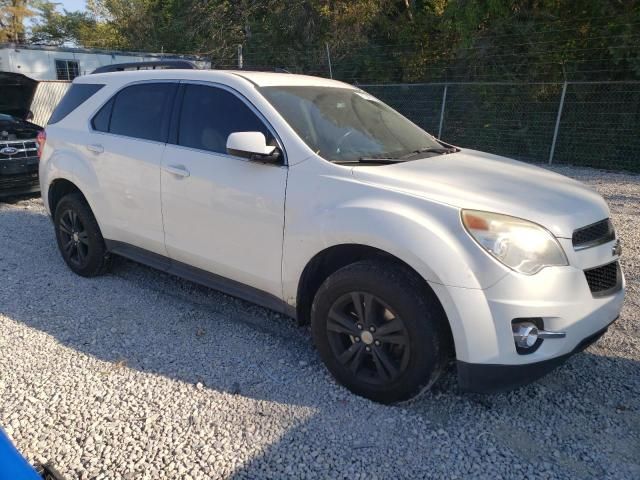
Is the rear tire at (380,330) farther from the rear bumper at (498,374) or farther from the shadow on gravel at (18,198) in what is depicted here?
the shadow on gravel at (18,198)

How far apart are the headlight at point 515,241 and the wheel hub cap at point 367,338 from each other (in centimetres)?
81

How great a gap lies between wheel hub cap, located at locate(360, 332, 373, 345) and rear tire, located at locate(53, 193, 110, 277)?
2869 millimetres

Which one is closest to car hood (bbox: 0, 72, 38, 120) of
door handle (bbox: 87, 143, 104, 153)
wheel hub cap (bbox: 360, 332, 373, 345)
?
door handle (bbox: 87, 143, 104, 153)

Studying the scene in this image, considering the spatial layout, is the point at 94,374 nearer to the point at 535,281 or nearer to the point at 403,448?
the point at 403,448

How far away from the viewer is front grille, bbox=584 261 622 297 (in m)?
2.82

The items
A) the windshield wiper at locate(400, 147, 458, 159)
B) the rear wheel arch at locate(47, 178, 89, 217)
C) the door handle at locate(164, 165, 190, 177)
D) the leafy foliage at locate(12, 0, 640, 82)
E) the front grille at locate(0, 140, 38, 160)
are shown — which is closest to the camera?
the windshield wiper at locate(400, 147, 458, 159)

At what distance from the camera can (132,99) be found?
4.45 meters

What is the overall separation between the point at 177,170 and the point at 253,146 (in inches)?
34.3

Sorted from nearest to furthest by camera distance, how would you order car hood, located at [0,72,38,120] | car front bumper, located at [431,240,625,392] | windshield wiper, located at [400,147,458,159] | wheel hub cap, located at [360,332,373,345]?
car front bumper, located at [431,240,625,392] → wheel hub cap, located at [360,332,373,345] → windshield wiper, located at [400,147,458,159] → car hood, located at [0,72,38,120]

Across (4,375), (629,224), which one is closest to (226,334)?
(4,375)

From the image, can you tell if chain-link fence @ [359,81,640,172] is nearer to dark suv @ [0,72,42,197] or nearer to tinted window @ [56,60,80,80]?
dark suv @ [0,72,42,197]

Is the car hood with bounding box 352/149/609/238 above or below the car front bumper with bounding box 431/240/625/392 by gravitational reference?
above

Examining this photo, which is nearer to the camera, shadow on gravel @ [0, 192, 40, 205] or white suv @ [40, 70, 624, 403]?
white suv @ [40, 70, 624, 403]

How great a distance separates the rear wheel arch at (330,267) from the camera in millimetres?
2869
